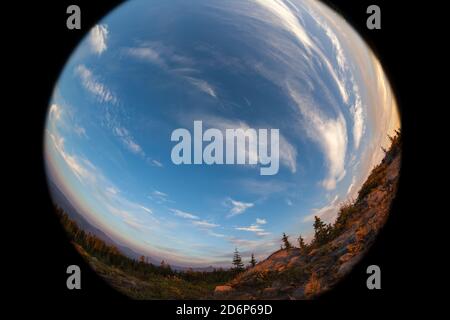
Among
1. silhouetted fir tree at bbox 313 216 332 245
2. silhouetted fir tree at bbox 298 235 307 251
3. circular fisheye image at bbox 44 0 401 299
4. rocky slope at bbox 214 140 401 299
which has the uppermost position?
circular fisheye image at bbox 44 0 401 299

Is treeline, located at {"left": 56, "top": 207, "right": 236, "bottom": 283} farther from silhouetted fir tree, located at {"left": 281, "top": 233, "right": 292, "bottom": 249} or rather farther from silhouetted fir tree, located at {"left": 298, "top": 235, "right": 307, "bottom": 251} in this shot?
silhouetted fir tree, located at {"left": 298, "top": 235, "right": 307, "bottom": 251}

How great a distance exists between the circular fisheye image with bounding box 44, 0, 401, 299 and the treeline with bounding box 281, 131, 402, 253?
4 cm

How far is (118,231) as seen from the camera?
12719mm

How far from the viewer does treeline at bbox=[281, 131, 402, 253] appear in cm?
1209

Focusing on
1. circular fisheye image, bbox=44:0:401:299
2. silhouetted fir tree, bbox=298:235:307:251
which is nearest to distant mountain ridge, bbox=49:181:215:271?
circular fisheye image, bbox=44:0:401:299

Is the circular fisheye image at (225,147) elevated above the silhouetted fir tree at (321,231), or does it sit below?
above

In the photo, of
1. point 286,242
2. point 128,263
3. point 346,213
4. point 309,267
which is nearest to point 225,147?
point 286,242

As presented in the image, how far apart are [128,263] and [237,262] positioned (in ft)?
15.4

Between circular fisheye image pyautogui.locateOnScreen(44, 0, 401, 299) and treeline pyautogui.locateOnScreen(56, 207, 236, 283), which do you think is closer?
circular fisheye image pyautogui.locateOnScreen(44, 0, 401, 299)

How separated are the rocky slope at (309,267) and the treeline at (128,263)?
0.60m

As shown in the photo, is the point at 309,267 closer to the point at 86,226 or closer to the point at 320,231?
the point at 320,231

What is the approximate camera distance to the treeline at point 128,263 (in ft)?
40.1

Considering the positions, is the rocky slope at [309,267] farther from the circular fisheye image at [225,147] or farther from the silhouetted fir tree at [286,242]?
the silhouetted fir tree at [286,242]

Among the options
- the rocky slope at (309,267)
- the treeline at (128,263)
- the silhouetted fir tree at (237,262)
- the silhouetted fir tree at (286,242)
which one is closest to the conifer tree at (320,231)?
the rocky slope at (309,267)
